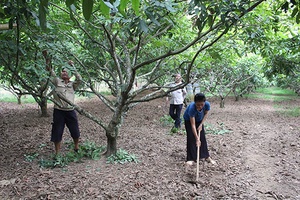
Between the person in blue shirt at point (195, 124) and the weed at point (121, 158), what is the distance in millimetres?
971

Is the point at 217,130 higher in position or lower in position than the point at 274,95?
lower

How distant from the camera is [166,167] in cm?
453

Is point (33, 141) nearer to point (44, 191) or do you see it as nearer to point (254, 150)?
point (44, 191)

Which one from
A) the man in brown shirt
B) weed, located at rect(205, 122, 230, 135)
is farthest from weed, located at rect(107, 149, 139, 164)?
weed, located at rect(205, 122, 230, 135)

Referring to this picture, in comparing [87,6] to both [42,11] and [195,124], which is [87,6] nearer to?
[42,11]

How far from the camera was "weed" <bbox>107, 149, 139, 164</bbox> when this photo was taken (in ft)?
15.1

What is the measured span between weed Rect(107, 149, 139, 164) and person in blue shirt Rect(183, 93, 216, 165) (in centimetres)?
97

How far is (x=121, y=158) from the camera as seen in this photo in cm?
472

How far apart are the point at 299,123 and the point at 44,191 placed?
8.64 m

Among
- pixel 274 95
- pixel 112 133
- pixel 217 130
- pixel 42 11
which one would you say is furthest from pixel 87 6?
pixel 274 95

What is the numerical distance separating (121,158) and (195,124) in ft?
4.73

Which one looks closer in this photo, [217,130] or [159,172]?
[159,172]

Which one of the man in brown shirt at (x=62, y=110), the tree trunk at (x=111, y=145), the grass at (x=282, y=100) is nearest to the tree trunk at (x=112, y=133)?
the tree trunk at (x=111, y=145)

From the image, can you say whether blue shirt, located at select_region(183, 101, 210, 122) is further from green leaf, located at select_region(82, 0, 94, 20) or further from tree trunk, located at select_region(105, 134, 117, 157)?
green leaf, located at select_region(82, 0, 94, 20)
